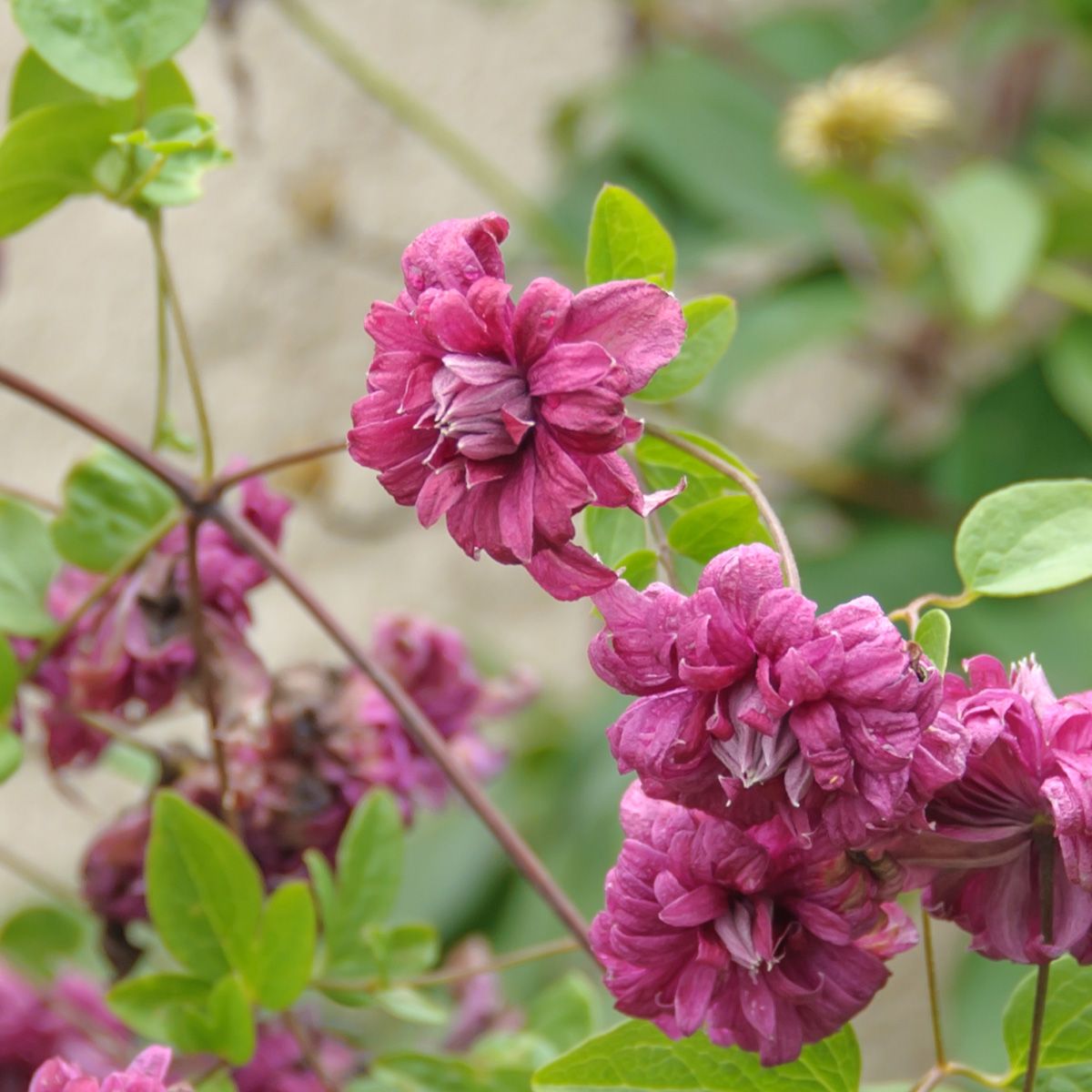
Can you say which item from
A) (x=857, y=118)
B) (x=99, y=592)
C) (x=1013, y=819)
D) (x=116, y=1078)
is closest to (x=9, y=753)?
(x=99, y=592)

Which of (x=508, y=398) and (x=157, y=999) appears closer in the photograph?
(x=508, y=398)

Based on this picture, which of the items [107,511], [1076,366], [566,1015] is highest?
[107,511]

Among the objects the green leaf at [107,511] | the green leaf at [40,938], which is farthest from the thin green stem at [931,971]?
the green leaf at [40,938]

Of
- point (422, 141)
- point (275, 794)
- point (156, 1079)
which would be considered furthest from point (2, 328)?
point (156, 1079)

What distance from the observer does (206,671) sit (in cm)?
38

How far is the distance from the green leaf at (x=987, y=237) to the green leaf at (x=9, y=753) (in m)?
0.55

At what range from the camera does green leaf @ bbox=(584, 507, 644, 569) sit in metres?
0.29

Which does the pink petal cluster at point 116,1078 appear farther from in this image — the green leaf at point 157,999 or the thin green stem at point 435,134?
the thin green stem at point 435,134

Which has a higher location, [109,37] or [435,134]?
[109,37]

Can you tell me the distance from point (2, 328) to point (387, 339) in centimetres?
104

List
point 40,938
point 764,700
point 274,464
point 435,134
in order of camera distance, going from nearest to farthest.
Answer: point 764,700 < point 274,464 < point 40,938 < point 435,134

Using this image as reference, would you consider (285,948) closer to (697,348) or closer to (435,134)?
(697,348)

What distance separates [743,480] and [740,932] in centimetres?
8

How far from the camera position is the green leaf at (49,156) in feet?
1.14
